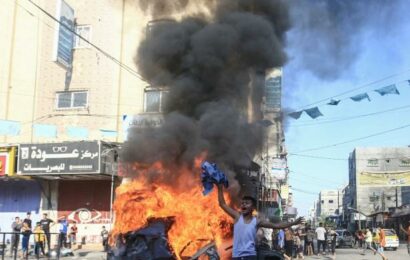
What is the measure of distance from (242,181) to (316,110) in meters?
3.89

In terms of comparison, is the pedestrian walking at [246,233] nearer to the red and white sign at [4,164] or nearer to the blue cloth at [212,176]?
the blue cloth at [212,176]

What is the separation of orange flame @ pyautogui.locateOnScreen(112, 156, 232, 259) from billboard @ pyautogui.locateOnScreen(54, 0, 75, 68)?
1130cm

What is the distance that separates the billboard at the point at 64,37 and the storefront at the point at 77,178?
3777mm

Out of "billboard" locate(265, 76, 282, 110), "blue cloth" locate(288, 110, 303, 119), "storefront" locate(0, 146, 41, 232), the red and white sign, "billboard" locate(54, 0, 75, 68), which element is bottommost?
"storefront" locate(0, 146, 41, 232)

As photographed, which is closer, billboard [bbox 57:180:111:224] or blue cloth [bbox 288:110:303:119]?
blue cloth [bbox 288:110:303:119]

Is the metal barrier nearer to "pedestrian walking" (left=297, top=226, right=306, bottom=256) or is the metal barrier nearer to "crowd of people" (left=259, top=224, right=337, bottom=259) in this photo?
"crowd of people" (left=259, top=224, right=337, bottom=259)

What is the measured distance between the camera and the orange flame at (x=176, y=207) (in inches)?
360

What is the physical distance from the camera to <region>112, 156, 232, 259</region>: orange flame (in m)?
9.13

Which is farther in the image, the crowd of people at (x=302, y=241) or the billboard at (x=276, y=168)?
the billboard at (x=276, y=168)

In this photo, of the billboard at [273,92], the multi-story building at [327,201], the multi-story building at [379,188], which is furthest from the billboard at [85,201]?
the multi-story building at [327,201]

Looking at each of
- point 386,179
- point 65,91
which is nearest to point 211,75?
point 65,91

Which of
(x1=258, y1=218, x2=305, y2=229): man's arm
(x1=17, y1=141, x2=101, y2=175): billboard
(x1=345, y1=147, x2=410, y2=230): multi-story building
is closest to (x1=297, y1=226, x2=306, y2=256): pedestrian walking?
(x1=17, y1=141, x2=101, y2=175): billboard

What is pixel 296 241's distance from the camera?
20.7 m

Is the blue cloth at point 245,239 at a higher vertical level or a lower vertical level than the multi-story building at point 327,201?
higher
